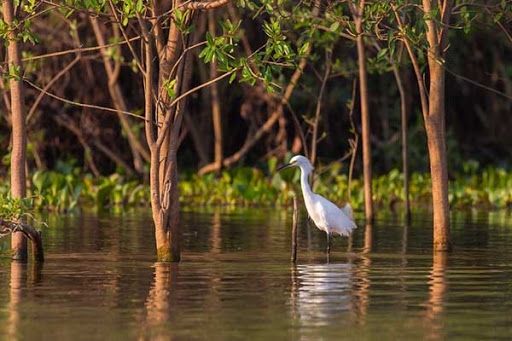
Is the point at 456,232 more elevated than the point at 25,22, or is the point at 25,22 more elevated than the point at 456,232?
the point at 25,22

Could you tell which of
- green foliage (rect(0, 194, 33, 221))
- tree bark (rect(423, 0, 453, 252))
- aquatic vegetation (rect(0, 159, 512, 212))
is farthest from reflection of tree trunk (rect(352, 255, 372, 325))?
aquatic vegetation (rect(0, 159, 512, 212))

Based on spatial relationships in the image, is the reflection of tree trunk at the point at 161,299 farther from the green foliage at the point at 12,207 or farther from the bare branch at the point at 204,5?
the bare branch at the point at 204,5

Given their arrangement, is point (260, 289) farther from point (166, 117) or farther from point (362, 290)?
point (166, 117)

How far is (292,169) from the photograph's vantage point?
3045 centimetres

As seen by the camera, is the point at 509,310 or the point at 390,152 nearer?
the point at 509,310

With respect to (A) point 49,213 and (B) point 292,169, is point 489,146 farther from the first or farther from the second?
(A) point 49,213

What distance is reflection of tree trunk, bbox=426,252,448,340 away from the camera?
36.9 feet

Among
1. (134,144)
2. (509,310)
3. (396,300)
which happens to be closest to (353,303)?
(396,300)

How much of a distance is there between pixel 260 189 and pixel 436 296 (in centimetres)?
1627

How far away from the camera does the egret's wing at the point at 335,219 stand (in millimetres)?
19156

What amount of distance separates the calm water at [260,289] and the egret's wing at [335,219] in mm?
295

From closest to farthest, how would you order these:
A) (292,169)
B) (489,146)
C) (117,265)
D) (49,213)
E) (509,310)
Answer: (509,310), (117,265), (49,213), (292,169), (489,146)

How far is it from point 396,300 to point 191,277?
9.35ft

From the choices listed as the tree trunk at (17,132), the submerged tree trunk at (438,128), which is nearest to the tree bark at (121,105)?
the submerged tree trunk at (438,128)
